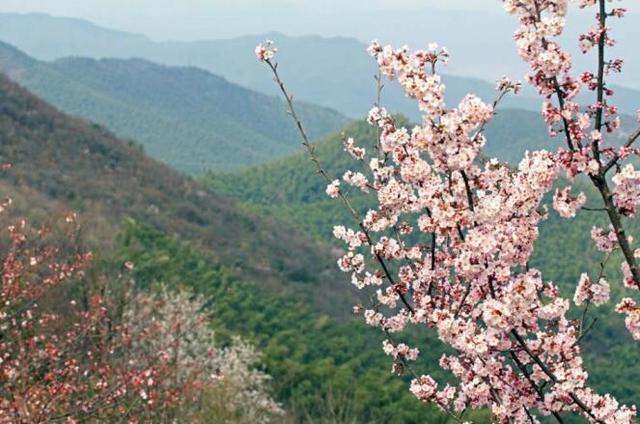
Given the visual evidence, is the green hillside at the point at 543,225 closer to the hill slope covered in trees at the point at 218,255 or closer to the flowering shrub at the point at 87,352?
the hill slope covered in trees at the point at 218,255

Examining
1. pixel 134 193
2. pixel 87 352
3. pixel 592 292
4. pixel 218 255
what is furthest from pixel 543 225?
pixel 592 292

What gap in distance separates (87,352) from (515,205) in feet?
47.7

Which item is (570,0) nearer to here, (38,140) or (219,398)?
(219,398)

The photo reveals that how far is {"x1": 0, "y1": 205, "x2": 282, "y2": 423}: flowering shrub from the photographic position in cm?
1284

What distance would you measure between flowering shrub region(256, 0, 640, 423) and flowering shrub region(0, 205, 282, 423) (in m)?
6.44

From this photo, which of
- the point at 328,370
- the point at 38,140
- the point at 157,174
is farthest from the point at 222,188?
the point at 328,370

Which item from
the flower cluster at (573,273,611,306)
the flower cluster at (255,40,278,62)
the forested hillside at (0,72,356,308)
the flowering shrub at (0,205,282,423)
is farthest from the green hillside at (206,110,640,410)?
the flower cluster at (573,273,611,306)

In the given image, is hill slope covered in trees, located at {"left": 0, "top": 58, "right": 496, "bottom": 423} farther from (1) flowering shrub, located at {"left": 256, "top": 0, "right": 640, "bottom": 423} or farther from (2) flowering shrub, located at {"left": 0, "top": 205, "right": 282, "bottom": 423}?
(1) flowering shrub, located at {"left": 256, "top": 0, "right": 640, "bottom": 423}

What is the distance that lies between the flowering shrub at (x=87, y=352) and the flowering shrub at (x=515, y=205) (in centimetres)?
644

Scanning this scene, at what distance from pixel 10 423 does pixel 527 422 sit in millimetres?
7367

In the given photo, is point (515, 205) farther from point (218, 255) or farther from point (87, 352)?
point (218, 255)

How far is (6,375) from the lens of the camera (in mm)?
12188

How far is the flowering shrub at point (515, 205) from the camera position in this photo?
4816 mm

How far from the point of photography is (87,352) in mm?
17984
